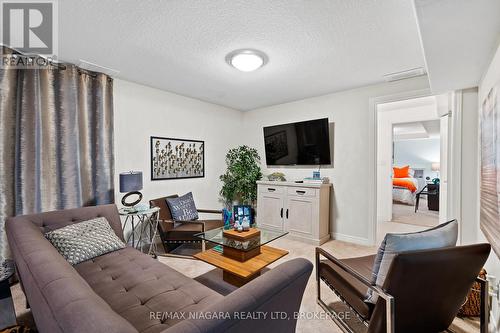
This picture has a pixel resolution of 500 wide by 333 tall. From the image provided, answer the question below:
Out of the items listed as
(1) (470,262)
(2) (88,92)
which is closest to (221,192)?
(2) (88,92)

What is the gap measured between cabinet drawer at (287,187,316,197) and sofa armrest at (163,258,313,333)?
254 cm

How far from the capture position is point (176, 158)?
3756 millimetres

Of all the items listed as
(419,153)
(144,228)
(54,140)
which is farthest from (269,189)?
(419,153)

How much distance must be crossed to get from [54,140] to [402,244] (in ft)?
11.1

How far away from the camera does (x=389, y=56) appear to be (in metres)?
2.42

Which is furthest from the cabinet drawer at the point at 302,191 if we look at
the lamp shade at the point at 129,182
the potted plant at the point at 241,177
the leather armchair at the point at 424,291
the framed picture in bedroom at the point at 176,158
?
the lamp shade at the point at 129,182

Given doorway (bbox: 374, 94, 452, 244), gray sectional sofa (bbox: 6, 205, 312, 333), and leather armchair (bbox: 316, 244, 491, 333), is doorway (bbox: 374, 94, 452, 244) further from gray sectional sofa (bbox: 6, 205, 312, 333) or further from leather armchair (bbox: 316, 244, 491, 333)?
gray sectional sofa (bbox: 6, 205, 312, 333)

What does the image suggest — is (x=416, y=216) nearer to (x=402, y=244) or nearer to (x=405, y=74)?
(x=405, y=74)

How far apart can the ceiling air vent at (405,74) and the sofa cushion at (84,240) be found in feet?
12.1

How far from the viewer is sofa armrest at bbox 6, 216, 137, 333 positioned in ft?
2.20

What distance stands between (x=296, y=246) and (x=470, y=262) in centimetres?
234

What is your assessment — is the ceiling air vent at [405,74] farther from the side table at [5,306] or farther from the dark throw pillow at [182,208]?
the side table at [5,306]

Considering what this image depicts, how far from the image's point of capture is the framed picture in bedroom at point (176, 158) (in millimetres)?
3504

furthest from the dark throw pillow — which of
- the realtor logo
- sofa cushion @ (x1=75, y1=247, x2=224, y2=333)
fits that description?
the realtor logo
